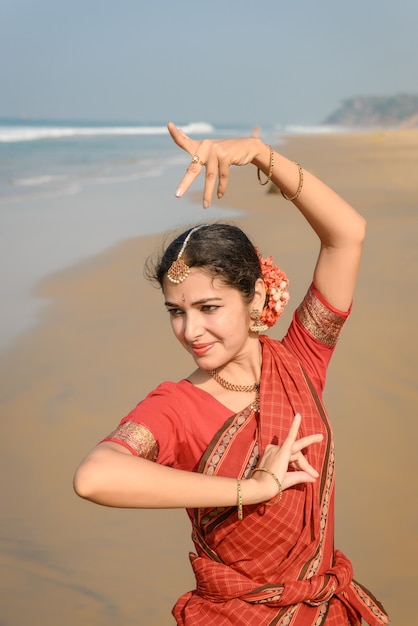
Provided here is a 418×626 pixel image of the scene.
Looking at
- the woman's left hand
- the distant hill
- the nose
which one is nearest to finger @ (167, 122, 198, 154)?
the woman's left hand

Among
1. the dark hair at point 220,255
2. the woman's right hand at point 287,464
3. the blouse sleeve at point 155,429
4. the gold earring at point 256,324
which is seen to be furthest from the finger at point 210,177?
the woman's right hand at point 287,464

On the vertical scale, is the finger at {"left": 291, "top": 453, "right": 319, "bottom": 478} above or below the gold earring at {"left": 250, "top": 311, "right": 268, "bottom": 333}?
below

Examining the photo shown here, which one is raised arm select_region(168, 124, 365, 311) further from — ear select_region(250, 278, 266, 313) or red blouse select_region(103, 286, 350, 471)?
ear select_region(250, 278, 266, 313)

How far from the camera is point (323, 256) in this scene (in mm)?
2508

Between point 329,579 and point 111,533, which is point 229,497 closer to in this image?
point 329,579

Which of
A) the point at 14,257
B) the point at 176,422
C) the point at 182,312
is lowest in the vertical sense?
the point at 176,422

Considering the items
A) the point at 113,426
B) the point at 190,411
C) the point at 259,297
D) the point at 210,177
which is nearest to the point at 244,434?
the point at 190,411

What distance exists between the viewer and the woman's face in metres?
2.21

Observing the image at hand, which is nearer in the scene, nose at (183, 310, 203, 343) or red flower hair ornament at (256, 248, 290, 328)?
nose at (183, 310, 203, 343)

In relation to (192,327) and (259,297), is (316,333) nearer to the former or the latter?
(259,297)

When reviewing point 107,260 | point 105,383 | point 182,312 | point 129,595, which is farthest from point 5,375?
point 182,312

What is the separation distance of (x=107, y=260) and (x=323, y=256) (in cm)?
761

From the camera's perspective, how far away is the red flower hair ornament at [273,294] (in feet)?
7.97

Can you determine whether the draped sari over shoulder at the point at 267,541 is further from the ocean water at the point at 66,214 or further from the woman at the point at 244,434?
the ocean water at the point at 66,214
